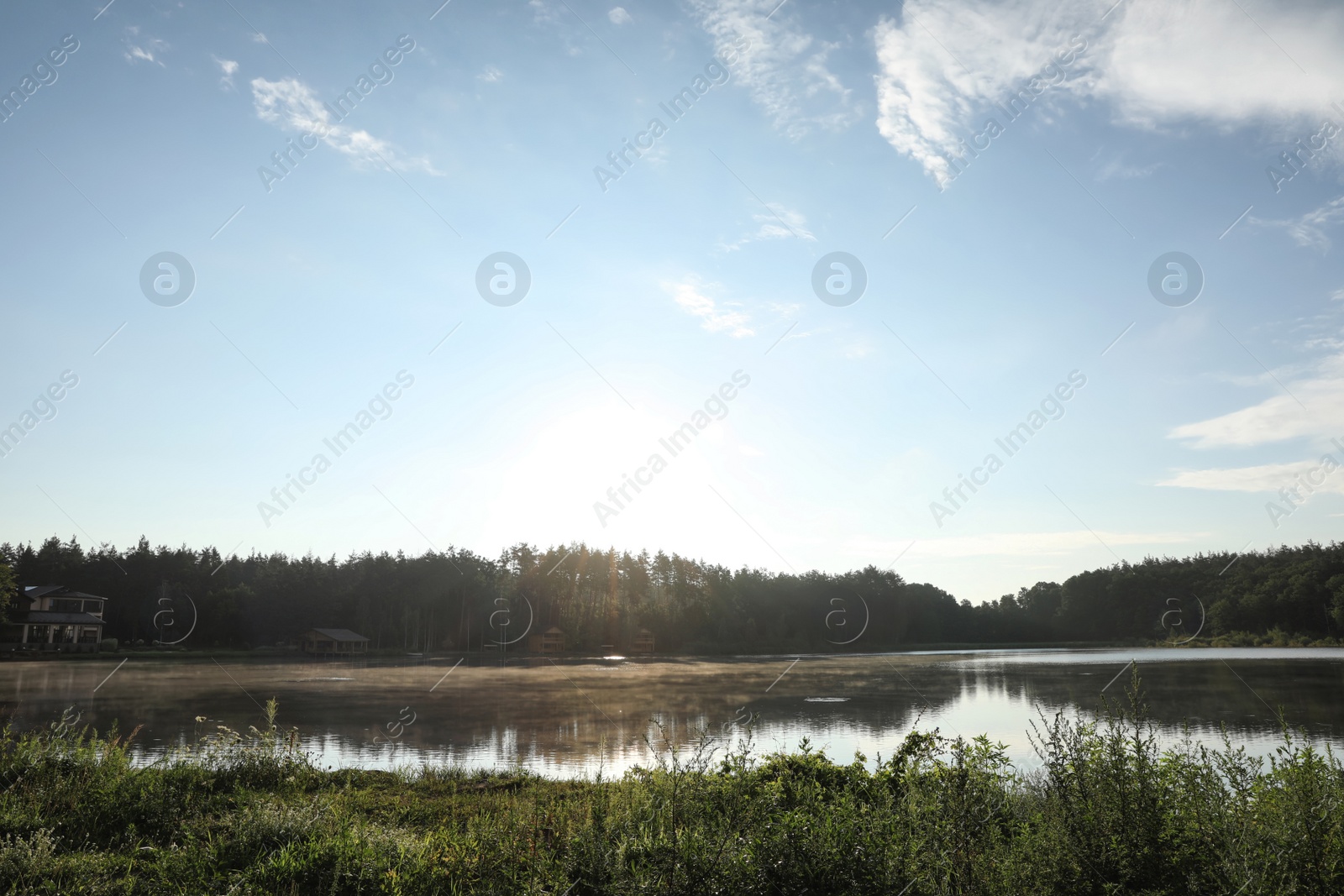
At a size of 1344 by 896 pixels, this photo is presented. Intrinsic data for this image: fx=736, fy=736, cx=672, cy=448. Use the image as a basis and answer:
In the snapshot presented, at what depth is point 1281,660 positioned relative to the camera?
43031mm

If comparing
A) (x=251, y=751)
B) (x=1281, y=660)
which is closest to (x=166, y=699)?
(x=251, y=751)

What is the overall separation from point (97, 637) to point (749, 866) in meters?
72.0

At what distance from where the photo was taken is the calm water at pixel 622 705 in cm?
1527

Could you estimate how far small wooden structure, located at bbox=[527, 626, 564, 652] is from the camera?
73125mm

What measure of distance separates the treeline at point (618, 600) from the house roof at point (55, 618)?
26.5ft

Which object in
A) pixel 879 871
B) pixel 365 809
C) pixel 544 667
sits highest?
pixel 879 871

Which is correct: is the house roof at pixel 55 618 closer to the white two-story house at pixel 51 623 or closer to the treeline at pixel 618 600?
the white two-story house at pixel 51 623

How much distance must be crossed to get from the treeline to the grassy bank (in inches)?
2740

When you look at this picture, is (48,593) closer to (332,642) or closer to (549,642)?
(332,642)

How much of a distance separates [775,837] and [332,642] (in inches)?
2820

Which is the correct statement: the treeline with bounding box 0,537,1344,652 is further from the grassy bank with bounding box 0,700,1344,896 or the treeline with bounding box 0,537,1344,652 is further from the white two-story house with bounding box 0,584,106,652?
the grassy bank with bounding box 0,700,1344,896

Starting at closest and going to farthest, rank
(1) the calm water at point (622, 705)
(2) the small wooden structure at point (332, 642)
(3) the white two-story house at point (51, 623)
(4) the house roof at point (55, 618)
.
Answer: (1) the calm water at point (622, 705)
(3) the white two-story house at point (51, 623)
(4) the house roof at point (55, 618)
(2) the small wooden structure at point (332, 642)

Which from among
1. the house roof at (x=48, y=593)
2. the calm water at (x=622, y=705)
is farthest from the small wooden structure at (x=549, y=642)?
the house roof at (x=48, y=593)

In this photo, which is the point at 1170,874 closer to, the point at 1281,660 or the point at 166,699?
the point at 166,699
